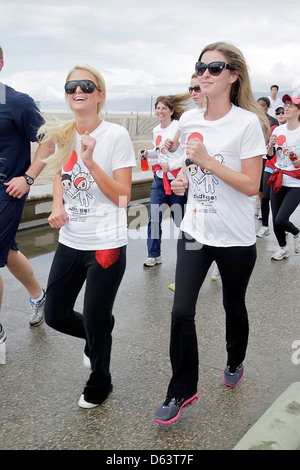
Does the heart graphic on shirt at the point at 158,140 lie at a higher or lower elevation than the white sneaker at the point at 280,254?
higher

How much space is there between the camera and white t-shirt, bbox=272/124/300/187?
6629 millimetres

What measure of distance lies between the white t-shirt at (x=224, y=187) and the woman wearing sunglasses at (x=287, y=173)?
3595 mm

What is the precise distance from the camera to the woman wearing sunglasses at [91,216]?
3.09 meters

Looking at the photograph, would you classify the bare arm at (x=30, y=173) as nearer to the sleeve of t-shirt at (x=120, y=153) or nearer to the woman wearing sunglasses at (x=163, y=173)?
the sleeve of t-shirt at (x=120, y=153)

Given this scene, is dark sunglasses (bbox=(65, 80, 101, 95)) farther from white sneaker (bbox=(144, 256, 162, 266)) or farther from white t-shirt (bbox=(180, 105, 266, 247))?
white sneaker (bbox=(144, 256, 162, 266))

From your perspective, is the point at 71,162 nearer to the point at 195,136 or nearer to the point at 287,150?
the point at 195,136

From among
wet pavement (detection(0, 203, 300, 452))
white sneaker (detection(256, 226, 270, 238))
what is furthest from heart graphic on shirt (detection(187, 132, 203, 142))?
white sneaker (detection(256, 226, 270, 238))

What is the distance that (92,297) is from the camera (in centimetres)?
307

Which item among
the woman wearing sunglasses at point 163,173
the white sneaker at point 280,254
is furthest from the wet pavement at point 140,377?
the white sneaker at point 280,254

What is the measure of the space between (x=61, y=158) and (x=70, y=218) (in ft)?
1.18

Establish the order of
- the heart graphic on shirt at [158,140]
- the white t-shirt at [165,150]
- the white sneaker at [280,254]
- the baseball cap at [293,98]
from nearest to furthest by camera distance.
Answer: the white t-shirt at [165,150] → the heart graphic on shirt at [158,140] → the baseball cap at [293,98] → the white sneaker at [280,254]

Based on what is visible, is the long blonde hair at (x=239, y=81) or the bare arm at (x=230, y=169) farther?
the long blonde hair at (x=239, y=81)

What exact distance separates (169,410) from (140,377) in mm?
659

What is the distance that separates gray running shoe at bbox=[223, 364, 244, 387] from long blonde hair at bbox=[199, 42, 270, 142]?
1.60 metres
